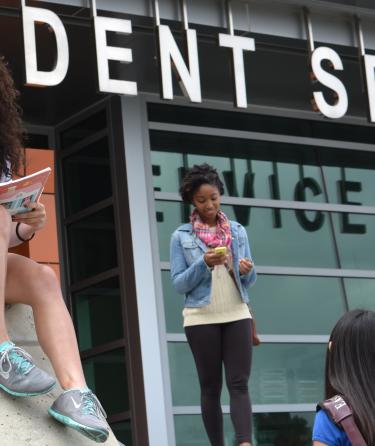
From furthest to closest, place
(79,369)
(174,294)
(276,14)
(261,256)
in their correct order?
1. (261,256)
2. (174,294)
3. (276,14)
4. (79,369)

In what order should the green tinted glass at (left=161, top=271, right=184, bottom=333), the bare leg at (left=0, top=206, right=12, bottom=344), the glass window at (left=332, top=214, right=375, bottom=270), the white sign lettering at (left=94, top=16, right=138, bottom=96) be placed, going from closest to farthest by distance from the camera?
1. the bare leg at (left=0, top=206, right=12, bottom=344)
2. the white sign lettering at (left=94, top=16, right=138, bottom=96)
3. the green tinted glass at (left=161, top=271, right=184, bottom=333)
4. the glass window at (left=332, top=214, right=375, bottom=270)

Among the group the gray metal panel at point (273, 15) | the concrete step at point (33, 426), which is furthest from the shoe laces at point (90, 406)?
the gray metal panel at point (273, 15)

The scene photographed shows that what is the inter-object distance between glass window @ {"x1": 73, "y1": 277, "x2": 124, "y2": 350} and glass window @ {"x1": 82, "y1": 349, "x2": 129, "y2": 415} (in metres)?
0.16

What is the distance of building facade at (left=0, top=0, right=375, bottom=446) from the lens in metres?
8.24

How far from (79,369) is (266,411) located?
579 cm

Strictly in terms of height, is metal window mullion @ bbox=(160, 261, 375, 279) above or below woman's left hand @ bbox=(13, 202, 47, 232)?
above

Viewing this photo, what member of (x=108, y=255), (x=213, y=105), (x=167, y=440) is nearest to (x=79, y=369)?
(x=167, y=440)

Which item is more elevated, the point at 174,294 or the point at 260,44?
the point at 260,44

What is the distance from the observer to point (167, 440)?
8562 mm

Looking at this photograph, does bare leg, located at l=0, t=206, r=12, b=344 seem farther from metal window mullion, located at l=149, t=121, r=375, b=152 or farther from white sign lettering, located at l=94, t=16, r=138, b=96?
metal window mullion, located at l=149, t=121, r=375, b=152

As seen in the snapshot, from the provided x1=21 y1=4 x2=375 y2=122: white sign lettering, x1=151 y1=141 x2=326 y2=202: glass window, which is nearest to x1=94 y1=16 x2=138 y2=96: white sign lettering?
x1=21 y1=4 x2=375 y2=122: white sign lettering

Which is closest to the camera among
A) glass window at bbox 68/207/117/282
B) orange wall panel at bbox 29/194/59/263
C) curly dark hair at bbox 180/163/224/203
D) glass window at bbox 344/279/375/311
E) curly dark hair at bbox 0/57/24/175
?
curly dark hair at bbox 0/57/24/175

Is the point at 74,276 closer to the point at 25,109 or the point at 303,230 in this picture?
the point at 25,109

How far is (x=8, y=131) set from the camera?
167 inches
